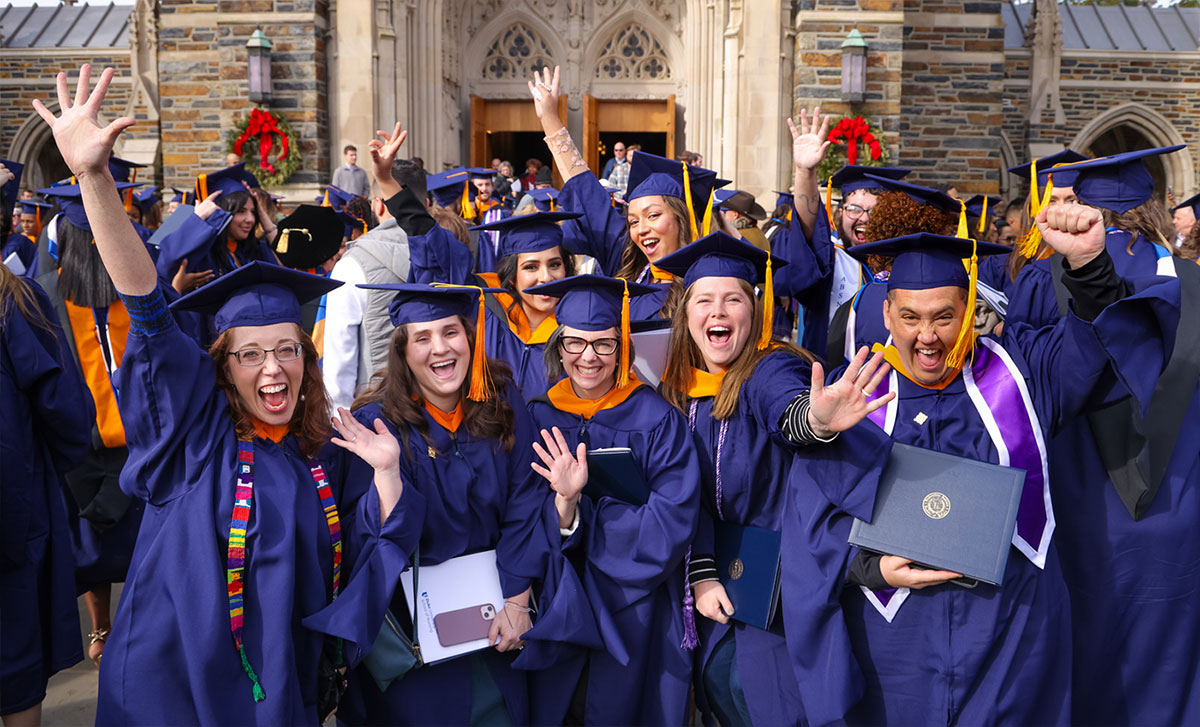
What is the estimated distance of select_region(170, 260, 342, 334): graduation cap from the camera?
2.25 metres

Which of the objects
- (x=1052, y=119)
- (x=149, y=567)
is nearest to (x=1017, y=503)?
(x=149, y=567)

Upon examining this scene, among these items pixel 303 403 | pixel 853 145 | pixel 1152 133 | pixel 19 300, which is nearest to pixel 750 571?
pixel 303 403

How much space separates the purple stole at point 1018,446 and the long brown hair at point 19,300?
2.65 metres

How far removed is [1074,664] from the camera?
2686 millimetres

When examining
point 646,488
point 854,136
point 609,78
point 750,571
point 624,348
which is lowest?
point 750,571

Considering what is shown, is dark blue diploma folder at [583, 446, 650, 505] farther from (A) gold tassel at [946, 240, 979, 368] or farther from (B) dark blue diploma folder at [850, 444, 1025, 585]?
(A) gold tassel at [946, 240, 979, 368]

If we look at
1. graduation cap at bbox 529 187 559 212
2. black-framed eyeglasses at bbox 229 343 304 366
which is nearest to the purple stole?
black-framed eyeglasses at bbox 229 343 304 366

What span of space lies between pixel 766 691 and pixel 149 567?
1.65 metres

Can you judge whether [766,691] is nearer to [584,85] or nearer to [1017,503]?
[1017,503]

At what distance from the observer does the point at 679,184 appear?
3.83 m

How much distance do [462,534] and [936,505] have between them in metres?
1.25

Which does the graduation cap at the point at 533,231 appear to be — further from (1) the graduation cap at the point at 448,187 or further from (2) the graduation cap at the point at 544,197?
(2) the graduation cap at the point at 544,197

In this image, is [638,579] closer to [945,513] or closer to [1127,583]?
[945,513]

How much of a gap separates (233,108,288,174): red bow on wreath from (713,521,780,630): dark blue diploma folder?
907cm
